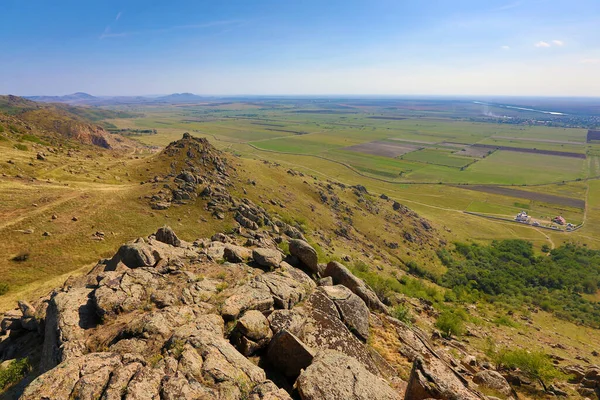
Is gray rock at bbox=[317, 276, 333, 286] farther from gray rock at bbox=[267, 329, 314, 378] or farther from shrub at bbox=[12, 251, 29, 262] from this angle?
shrub at bbox=[12, 251, 29, 262]

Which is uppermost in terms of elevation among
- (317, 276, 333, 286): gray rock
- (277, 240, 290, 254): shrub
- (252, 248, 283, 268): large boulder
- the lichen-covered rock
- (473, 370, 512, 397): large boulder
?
the lichen-covered rock

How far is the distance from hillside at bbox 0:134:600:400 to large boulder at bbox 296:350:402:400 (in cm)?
7

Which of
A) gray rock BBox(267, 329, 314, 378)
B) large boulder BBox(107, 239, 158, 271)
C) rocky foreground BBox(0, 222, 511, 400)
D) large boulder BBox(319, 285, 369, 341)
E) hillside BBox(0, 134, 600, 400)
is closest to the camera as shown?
rocky foreground BBox(0, 222, 511, 400)

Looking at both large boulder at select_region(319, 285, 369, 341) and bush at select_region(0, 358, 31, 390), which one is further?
large boulder at select_region(319, 285, 369, 341)

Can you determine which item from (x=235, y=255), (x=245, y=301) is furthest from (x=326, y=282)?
(x=235, y=255)

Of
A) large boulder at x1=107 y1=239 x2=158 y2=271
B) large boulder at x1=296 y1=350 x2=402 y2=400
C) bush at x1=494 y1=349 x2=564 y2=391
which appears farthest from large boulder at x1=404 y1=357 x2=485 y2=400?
large boulder at x1=107 y1=239 x2=158 y2=271

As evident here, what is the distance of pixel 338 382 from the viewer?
52.3 ft

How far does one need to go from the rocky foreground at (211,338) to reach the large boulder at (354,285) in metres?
0.11

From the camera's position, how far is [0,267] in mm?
39156

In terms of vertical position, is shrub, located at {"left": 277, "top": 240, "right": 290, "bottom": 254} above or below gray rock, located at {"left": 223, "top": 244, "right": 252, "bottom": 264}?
below

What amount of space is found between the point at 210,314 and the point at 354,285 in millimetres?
16559

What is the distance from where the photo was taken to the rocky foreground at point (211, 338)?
1441 cm

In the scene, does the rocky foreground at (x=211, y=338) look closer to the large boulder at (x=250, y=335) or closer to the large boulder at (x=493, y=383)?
the large boulder at (x=250, y=335)

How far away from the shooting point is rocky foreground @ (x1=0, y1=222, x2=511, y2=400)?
14.4m
